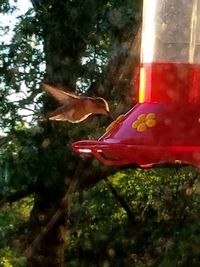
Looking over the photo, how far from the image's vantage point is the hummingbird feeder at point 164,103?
76.7 inches

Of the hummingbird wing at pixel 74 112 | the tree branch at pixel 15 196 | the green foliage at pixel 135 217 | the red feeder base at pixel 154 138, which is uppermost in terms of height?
the red feeder base at pixel 154 138

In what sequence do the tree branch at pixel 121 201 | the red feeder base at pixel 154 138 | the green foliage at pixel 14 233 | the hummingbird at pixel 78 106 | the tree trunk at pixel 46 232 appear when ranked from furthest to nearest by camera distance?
the tree branch at pixel 121 201
the tree trunk at pixel 46 232
the green foliage at pixel 14 233
the hummingbird at pixel 78 106
the red feeder base at pixel 154 138

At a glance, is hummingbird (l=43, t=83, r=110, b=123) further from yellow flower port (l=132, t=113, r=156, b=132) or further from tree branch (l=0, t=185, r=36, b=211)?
tree branch (l=0, t=185, r=36, b=211)

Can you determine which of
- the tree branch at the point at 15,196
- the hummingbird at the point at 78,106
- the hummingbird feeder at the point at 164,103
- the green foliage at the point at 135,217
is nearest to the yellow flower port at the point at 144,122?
the hummingbird feeder at the point at 164,103

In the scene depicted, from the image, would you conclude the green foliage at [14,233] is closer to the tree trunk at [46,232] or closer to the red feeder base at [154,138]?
the tree trunk at [46,232]

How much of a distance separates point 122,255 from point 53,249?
1.97 ft

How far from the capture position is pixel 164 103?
210 cm

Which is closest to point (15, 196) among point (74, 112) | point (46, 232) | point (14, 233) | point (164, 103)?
point (14, 233)

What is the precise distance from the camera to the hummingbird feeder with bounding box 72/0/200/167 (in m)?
1.95

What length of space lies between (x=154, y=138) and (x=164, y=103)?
0.14m

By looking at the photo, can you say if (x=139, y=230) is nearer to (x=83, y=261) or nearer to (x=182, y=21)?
(x=83, y=261)

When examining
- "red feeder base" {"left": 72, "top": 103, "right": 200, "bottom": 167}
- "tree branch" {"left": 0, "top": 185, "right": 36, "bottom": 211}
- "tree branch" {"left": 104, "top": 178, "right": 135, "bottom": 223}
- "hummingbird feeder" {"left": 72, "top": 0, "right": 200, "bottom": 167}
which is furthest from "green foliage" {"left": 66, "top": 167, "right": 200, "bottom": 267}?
"red feeder base" {"left": 72, "top": 103, "right": 200, "bottom": 167}

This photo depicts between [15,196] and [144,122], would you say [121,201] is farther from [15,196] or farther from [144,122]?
[144,122]

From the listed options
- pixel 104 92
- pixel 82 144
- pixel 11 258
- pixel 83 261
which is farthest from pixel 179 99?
pixel 83 261
